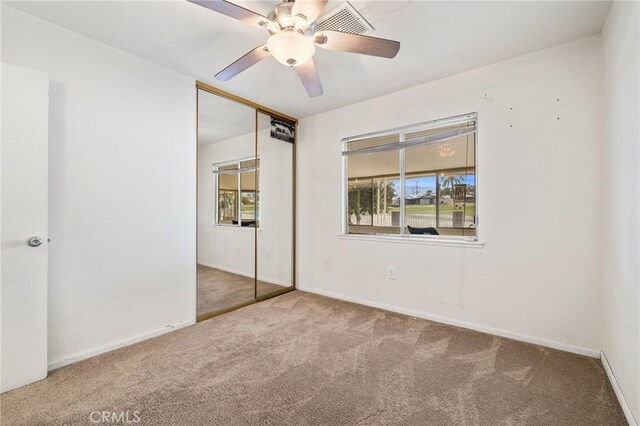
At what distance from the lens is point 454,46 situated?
2297 mm

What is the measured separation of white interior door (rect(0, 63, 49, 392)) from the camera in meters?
1.80

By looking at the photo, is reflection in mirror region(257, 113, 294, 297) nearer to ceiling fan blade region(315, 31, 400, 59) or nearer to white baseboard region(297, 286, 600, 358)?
white baseboard region(297, 286, 600, 358)

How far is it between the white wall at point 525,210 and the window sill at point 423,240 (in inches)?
2.1

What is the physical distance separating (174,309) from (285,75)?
2.53m

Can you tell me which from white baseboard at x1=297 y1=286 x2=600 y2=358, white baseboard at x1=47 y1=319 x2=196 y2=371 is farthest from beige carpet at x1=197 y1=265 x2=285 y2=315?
white baseboard at x1=297 y1=286 x2=600 y2=358

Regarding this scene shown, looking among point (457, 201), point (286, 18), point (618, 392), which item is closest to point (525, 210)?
point (457, 201)

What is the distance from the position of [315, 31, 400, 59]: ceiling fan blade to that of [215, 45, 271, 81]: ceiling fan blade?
0.39m

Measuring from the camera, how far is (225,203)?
3488 millimetres

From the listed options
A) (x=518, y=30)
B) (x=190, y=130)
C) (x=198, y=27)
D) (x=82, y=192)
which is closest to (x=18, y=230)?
(x=82, y=192)

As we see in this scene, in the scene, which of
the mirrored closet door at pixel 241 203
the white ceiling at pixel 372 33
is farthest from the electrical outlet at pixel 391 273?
the white ceiling at pixel 372 33

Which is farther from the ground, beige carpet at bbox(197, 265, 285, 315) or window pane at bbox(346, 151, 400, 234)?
window pane at bbox(346, 151, 400, 234)

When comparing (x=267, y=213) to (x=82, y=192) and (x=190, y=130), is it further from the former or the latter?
(x=82, y=192)

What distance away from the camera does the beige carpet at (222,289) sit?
3049mm

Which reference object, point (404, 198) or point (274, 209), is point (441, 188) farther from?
point (274, 209)
